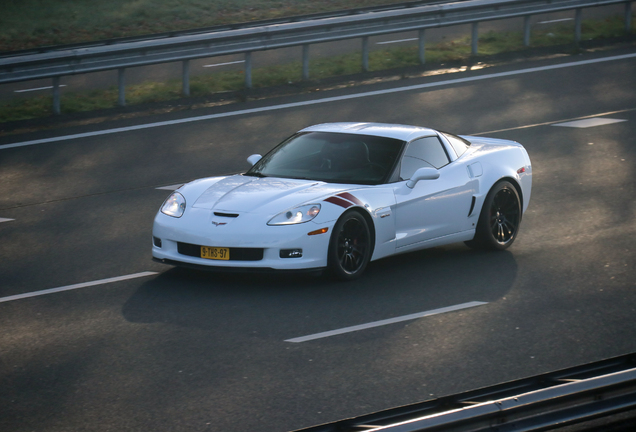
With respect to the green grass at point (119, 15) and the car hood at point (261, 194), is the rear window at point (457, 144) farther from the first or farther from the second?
the green grass at point (119, 15)

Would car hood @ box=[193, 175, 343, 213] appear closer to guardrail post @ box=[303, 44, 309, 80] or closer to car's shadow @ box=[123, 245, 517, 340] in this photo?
car's shadow @ box=[123, 245, 517, 340]

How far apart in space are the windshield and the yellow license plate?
4.21 feet

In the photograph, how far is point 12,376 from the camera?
592 centimetres

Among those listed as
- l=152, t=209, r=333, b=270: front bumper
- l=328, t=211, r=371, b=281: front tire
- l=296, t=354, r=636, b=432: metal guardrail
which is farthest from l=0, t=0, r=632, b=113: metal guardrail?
l=296, t=354, r=636, b=432: metal guardrail

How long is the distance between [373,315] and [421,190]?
74.7 inches

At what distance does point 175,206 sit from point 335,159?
1.61 m

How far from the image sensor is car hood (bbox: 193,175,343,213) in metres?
7.84

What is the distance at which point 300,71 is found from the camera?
18688mm

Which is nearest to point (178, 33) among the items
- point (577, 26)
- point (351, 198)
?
point (577, 26)

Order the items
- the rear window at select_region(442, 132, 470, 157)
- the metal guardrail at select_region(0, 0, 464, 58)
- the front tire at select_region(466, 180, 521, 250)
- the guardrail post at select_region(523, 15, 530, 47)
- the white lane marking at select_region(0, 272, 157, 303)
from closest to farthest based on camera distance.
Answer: the white lane marking at select_region(0, 272, 157, 303), the front tire at select_region(466, 180, 521, 250), the rear window at select_region(442, 132, 470, 157), the guardrail post at select_region(523, 15, 530, 47), the metal guardrail at select_region(0, 0, 464, 58)

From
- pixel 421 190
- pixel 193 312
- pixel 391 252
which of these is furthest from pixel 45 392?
pixel 421 190

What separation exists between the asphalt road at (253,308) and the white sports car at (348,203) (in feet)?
1.00

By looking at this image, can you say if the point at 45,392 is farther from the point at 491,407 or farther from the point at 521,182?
the point at 521,182

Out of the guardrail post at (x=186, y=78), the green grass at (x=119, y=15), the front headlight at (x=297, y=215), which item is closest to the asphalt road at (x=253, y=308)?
the front headlight at (x=297, y=215)
